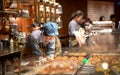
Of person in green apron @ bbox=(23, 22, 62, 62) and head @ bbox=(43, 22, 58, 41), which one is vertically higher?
head @ bbox=(43, 22, 58, 41)

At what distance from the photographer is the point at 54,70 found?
13.4 ft

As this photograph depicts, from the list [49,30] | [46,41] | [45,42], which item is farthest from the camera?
[45,42]

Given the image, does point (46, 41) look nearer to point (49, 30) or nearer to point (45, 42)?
point (45, 42)

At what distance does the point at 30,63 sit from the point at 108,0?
18086 mm

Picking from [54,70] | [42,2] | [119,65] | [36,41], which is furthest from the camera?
[42,2]

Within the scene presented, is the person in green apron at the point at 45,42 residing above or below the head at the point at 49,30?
below

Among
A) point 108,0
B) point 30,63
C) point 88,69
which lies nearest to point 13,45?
point 30,63

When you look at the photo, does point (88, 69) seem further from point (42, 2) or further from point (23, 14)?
point (42, 2)

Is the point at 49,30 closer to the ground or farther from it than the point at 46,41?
farther from it

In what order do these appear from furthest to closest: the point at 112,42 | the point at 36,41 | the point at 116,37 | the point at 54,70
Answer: the point at 116,37
the point at 112,42
the point at 36,41
the point at 54,70

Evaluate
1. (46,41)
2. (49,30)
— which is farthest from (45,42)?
(49,30)

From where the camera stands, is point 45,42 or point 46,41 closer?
point 46,41

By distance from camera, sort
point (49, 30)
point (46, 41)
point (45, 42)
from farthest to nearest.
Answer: point (45, 42) < point (46, 41) < point (49, 30)

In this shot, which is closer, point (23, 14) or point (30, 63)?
point (30, 63)
